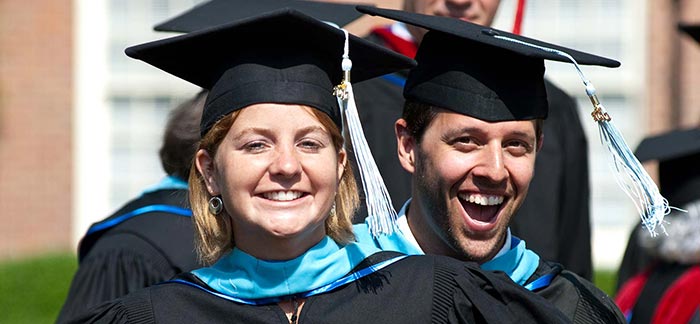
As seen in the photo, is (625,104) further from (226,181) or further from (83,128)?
(226,181)

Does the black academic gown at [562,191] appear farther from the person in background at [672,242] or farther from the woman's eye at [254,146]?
the woman's eye at [254,146]

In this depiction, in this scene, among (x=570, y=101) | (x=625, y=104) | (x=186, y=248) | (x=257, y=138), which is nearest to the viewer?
(x=257, y=138)

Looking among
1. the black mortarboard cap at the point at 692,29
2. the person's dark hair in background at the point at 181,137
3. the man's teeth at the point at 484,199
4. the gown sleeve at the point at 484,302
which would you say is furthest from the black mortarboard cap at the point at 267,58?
the black mortarboard cap at the point at 692,29

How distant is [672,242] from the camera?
5.59 metres

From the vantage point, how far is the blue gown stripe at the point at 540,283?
3691mm

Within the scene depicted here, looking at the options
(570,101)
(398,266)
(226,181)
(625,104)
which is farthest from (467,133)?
(625,104)

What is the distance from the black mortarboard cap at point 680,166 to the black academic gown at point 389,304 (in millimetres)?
2314

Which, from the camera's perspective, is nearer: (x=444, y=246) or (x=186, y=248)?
(x=444, y=246)

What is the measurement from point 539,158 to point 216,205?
6.19 feet

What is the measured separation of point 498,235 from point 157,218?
5.23 ft

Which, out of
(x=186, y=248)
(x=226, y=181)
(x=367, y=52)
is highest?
(x=367, y=52)

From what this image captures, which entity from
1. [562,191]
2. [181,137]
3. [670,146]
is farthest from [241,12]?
[670,146]

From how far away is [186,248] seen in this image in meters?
4.77

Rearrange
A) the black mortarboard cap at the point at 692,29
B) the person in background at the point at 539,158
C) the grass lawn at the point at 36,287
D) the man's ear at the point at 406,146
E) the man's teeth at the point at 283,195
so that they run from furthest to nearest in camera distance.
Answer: the grass lawn at the point at 36,287, the black mortarboard cap at the point at 692,29, the person in background at the point at 539,158, the man's ear at the point at 406,146, the man's teeth at the point at 283,195
